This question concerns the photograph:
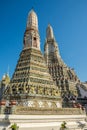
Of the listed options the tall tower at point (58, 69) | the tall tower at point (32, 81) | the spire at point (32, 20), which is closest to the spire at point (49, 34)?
the tall tower at point (58, 69)

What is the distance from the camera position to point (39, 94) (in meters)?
30.0

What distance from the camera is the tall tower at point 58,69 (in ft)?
204

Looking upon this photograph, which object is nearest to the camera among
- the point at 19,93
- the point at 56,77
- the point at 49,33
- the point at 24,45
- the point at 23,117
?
the point at 23,117

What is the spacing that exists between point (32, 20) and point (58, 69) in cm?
2943

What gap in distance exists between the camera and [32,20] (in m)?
41.2

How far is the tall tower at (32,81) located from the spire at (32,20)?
2.75 feet

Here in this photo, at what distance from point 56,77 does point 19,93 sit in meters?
36.7

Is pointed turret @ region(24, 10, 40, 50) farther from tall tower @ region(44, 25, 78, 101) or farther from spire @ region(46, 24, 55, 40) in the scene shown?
spire @ region(46, 24, 55, 40)

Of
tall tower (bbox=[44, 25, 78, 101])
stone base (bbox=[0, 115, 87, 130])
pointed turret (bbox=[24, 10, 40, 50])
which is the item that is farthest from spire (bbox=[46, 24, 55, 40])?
stone base (bbox=[0, 115, 87, 130])

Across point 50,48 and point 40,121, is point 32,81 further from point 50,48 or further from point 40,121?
point 50,48

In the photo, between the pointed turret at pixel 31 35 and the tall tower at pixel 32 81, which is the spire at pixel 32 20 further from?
the tall tower at pixel 32 81

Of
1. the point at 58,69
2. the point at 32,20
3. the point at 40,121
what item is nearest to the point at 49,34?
the point at 58,69

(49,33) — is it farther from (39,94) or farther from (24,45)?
(39,94)

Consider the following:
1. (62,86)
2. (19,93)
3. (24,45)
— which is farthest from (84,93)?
(19,93)
